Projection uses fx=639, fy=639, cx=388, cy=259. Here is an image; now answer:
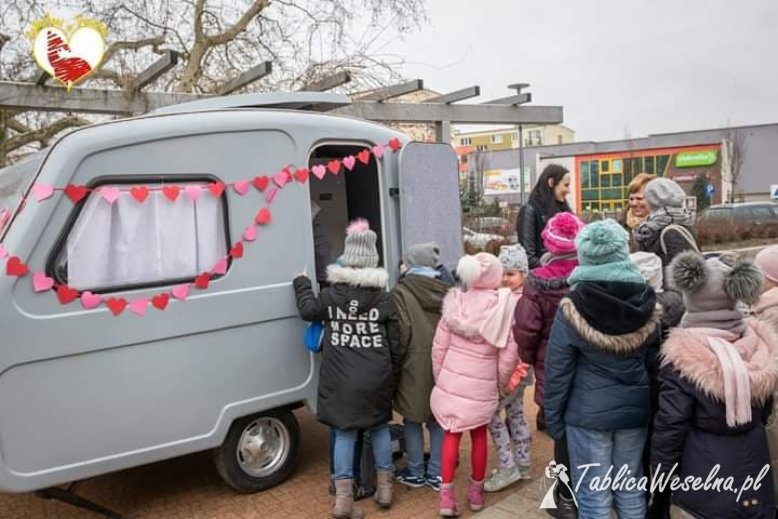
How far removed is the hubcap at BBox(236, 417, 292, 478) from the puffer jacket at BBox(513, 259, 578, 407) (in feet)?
5.97

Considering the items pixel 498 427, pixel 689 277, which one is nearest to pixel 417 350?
pixel 498 427

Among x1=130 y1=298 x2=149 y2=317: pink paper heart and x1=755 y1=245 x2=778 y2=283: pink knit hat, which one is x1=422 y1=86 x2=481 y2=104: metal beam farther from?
x1=130 y1=298 x2=149 y2=317: pink paper heart

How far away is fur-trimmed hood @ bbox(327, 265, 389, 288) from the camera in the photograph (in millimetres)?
3930

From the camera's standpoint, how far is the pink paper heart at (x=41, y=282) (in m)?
3.37

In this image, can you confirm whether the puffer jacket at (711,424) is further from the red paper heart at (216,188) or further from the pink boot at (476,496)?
the red paper heart at (216,188)

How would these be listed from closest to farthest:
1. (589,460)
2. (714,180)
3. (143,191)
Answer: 1. (589,460)
2. (143,191)
3. (714,180)

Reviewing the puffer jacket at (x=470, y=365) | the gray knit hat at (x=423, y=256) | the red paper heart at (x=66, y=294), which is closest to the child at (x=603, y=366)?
the puffer jacket at (x=470, y=365)

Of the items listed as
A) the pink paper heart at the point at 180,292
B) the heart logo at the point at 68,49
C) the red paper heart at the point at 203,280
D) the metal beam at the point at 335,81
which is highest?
the heart logo at the point at 68,49

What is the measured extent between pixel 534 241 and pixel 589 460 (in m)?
2.34

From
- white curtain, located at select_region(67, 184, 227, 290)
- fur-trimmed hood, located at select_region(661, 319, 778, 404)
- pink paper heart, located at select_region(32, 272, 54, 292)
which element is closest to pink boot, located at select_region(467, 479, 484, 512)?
fur-trimmed hood, located at select_region(661, 319, 778, 404)

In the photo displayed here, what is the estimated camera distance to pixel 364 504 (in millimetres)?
4188

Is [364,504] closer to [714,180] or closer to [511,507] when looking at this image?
[511,507]

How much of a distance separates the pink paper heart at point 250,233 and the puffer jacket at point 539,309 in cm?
171

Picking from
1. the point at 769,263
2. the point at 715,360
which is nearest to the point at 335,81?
the point at 769,263
